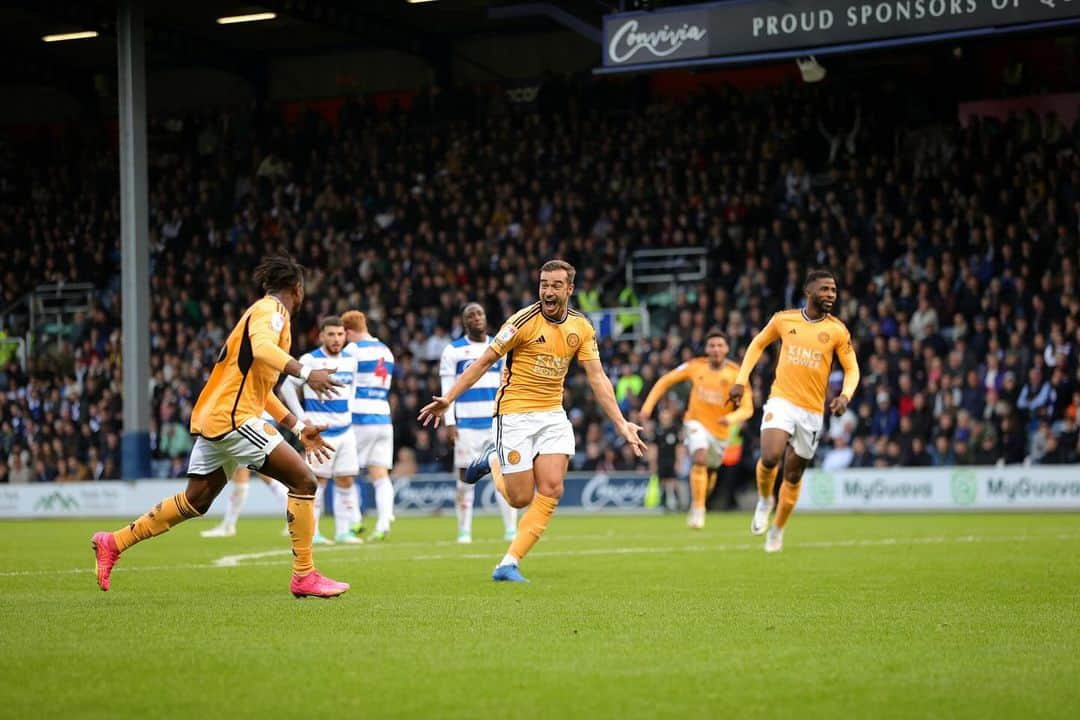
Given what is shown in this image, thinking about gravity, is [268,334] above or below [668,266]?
below

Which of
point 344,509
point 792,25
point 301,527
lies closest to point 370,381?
point 344,509

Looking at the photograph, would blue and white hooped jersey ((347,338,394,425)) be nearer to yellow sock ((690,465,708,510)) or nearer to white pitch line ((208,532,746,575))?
white pitch line ((208,532,746,575))

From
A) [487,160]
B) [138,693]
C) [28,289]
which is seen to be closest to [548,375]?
[138,693]

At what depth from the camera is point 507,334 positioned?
37.9 feet

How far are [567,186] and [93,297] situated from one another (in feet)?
37.5

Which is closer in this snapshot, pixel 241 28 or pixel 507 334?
pixel 507 334

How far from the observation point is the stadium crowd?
86.8 ft

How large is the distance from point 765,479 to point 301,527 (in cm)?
641

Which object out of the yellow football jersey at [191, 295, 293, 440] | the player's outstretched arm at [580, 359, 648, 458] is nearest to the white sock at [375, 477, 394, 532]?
the player's outstretched arm at [580, 359, 648, 458]

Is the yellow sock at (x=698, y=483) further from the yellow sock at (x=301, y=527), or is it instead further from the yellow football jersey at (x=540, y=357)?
the yellow sock at (x=301, y=527)

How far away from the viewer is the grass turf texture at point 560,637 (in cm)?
614

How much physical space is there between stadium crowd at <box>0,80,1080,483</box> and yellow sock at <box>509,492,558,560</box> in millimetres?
15083

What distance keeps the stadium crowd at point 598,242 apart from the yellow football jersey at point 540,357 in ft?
48.5

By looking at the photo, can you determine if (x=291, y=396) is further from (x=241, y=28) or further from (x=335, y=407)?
(x=241, y=28)
